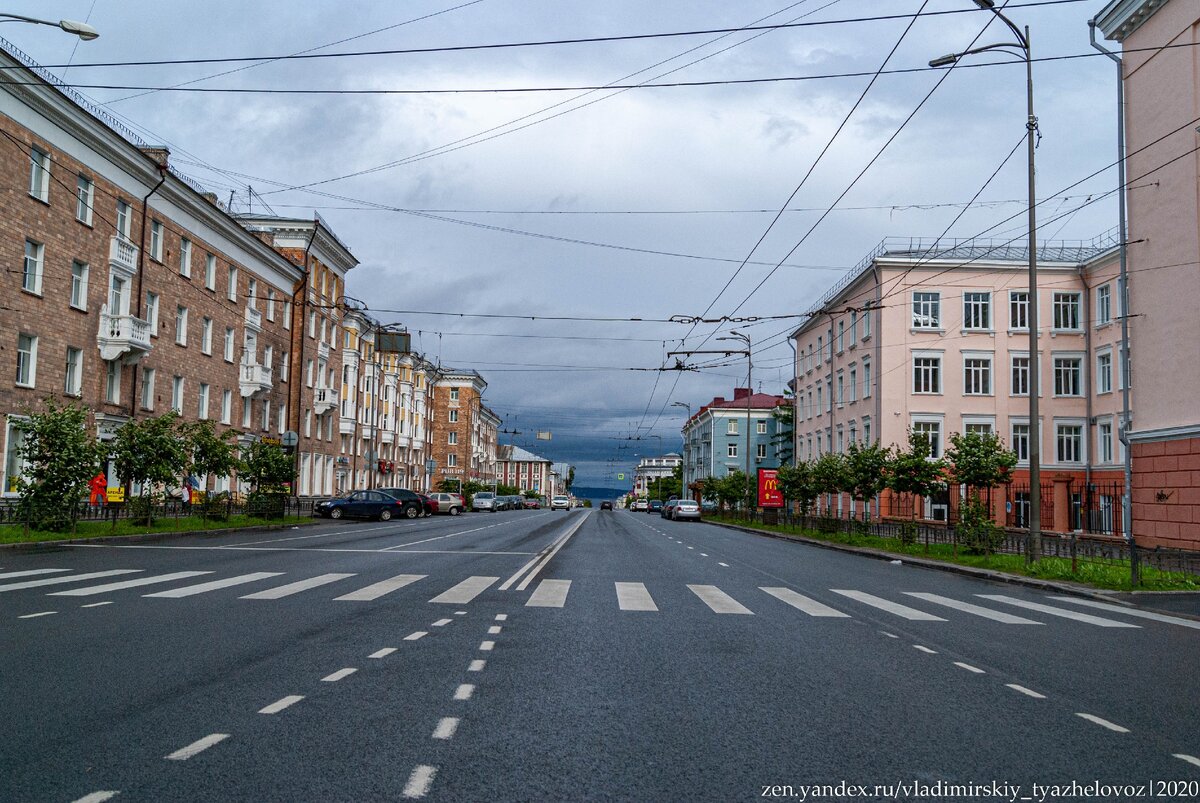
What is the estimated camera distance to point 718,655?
837cm

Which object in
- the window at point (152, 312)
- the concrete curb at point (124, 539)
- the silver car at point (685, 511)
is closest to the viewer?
the concrete curb at point (124, 539)

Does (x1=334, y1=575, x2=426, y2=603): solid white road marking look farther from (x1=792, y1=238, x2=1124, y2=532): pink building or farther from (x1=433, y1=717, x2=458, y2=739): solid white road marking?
(x1=792, y1=238, x2=1124, y2=532): pink building

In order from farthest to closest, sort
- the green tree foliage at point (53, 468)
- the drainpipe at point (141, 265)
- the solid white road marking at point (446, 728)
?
the drainpipe at point (141, 265) → the green tree foliage at point (53, 468) → the solid white road marking at point (446, 728)

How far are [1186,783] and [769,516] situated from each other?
42351mm

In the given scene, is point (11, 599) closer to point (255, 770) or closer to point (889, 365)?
point (255, 770)

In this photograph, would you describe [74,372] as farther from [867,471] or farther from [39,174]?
[867,471]

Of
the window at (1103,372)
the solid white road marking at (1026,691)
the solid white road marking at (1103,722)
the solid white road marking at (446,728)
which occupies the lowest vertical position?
the solid white road marking at (1026,691)

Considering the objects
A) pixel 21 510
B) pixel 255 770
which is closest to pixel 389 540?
pixel 21 510

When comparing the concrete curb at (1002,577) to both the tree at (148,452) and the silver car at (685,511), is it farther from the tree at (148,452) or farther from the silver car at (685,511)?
the silver car at (685,511)

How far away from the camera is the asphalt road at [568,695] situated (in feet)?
15.4

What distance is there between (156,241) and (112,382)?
672 cm

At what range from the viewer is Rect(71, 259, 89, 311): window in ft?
102

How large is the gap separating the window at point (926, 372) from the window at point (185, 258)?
34.9m

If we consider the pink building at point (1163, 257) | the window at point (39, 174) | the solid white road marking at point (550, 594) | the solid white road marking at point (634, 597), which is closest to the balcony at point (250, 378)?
the window at point (39, 174)
